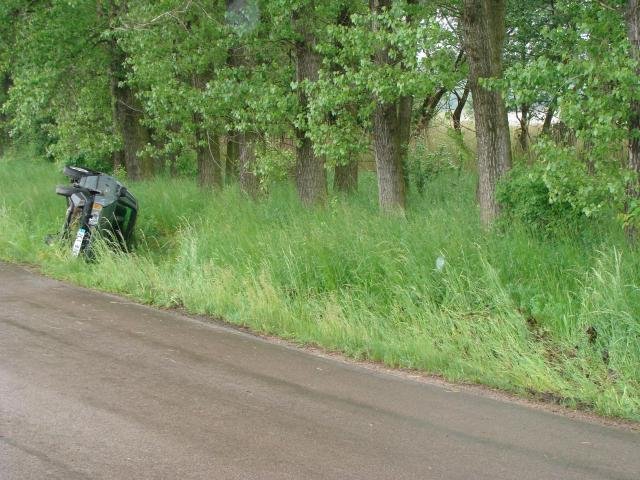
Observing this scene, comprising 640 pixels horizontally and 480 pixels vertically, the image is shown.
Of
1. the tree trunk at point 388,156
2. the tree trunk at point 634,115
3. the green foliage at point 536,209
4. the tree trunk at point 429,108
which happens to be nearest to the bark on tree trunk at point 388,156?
the tree trunk at point 388,156

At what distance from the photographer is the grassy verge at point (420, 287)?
7.28 metres

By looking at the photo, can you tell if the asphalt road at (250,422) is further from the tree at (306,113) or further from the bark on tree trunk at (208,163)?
the bark on tree trunk at (208,163)

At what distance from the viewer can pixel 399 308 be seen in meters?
9.05

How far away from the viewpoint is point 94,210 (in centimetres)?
1292

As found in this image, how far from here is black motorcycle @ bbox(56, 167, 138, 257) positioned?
12.9 m

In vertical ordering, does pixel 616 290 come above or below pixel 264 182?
below

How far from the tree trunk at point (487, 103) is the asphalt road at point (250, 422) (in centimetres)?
413

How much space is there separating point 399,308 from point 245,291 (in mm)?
2235

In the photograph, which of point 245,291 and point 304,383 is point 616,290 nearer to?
point 304,383

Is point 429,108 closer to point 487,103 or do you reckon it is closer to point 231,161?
point 231,161

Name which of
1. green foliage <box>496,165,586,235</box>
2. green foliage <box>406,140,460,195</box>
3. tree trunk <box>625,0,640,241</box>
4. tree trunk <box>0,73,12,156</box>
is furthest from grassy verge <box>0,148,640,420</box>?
tree trunk <box>0,73,12,156</box>

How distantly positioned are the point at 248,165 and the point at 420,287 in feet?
23.7

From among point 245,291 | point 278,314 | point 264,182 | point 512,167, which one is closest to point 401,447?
point 278,314

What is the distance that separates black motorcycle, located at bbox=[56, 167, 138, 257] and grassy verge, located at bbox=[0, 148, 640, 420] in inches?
18.5
